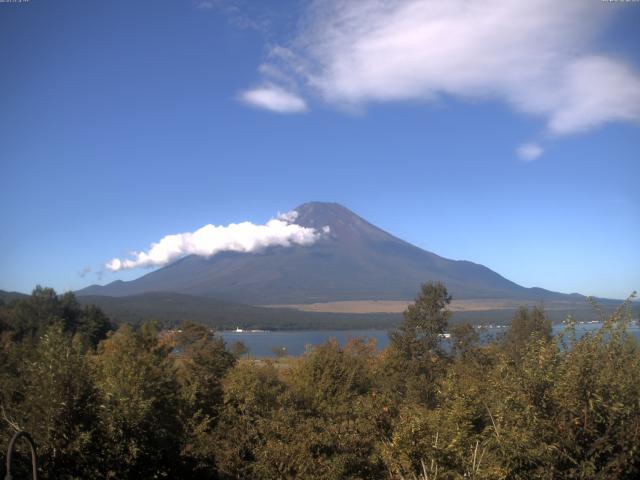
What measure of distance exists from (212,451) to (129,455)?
12.8 feet

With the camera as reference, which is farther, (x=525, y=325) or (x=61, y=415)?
(x=525, y=325)

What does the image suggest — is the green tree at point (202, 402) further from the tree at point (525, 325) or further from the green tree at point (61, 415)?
the tree at point (525, 325)

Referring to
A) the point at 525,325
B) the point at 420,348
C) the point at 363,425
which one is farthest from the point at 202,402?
the point at 525,325

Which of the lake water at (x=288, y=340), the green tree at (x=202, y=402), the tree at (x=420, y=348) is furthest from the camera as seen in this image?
the lake water at (x=288, y=340)

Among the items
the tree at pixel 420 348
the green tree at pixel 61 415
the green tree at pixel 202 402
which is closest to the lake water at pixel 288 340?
the tree at pixel 420 348

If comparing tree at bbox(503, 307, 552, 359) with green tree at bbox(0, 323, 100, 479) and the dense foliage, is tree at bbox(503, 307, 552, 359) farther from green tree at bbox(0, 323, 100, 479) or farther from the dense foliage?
green tree at bbox(0, 323, 100, 479)

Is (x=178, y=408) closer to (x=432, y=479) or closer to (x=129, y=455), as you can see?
(x=129, y=455)

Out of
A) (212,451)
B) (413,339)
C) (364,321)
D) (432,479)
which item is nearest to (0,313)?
(413,339)

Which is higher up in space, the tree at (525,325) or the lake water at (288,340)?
the tree at (525,325)

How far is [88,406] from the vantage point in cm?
1245

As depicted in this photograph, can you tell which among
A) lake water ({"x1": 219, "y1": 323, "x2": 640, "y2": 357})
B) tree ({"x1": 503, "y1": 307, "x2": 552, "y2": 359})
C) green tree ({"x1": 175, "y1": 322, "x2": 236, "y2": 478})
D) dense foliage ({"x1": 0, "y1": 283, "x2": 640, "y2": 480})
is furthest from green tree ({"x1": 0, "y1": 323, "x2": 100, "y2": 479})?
lake water ({"x1": 219, "y1": 323, "x2": 640, "y2": 357})

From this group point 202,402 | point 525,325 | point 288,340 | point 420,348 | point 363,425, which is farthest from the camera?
point 288,340

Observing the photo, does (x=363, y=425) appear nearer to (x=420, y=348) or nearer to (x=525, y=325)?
(x=420, y=348)

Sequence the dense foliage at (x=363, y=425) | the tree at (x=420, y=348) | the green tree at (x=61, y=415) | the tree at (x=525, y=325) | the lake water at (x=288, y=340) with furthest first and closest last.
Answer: the lake water at (x=288, y=340)
the tree at (x=525, y=325)
the tree at (x=420, y=348)
the green tree at (x=61, y=415)
the dense foliage at (x=363, y=425)
